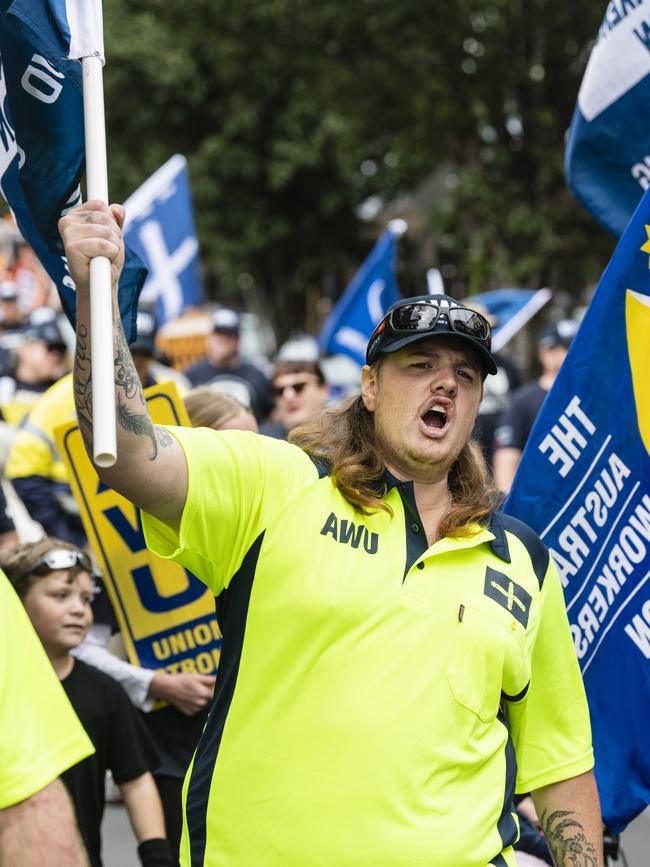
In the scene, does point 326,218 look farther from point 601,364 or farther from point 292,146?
point 601,364

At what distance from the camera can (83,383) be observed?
2.70 meters

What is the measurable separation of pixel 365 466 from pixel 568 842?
100cm

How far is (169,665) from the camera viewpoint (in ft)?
15.1

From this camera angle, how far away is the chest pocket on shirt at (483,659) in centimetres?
283

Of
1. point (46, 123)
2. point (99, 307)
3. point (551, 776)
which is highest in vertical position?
point (46, 123)

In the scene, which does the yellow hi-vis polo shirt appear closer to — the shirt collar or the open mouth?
the shirt collar

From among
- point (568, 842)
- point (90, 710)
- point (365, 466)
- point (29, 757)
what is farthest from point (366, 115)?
point (29, 757)

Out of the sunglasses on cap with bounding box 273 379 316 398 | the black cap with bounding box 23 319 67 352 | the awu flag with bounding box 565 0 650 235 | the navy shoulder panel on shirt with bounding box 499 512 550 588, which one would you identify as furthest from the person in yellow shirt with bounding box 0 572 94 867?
the black cap with bounding box 23 319 67 352

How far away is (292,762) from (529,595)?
663 mm

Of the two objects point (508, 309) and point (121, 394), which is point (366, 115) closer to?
point (508, 309)

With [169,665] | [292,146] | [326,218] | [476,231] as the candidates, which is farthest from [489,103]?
[169,665]

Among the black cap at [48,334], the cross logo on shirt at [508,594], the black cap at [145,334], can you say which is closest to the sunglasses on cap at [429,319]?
the cross logo on shirt at [508,594]

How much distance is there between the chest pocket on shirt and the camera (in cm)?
283

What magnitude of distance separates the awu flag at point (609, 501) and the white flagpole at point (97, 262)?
5.34 feet
